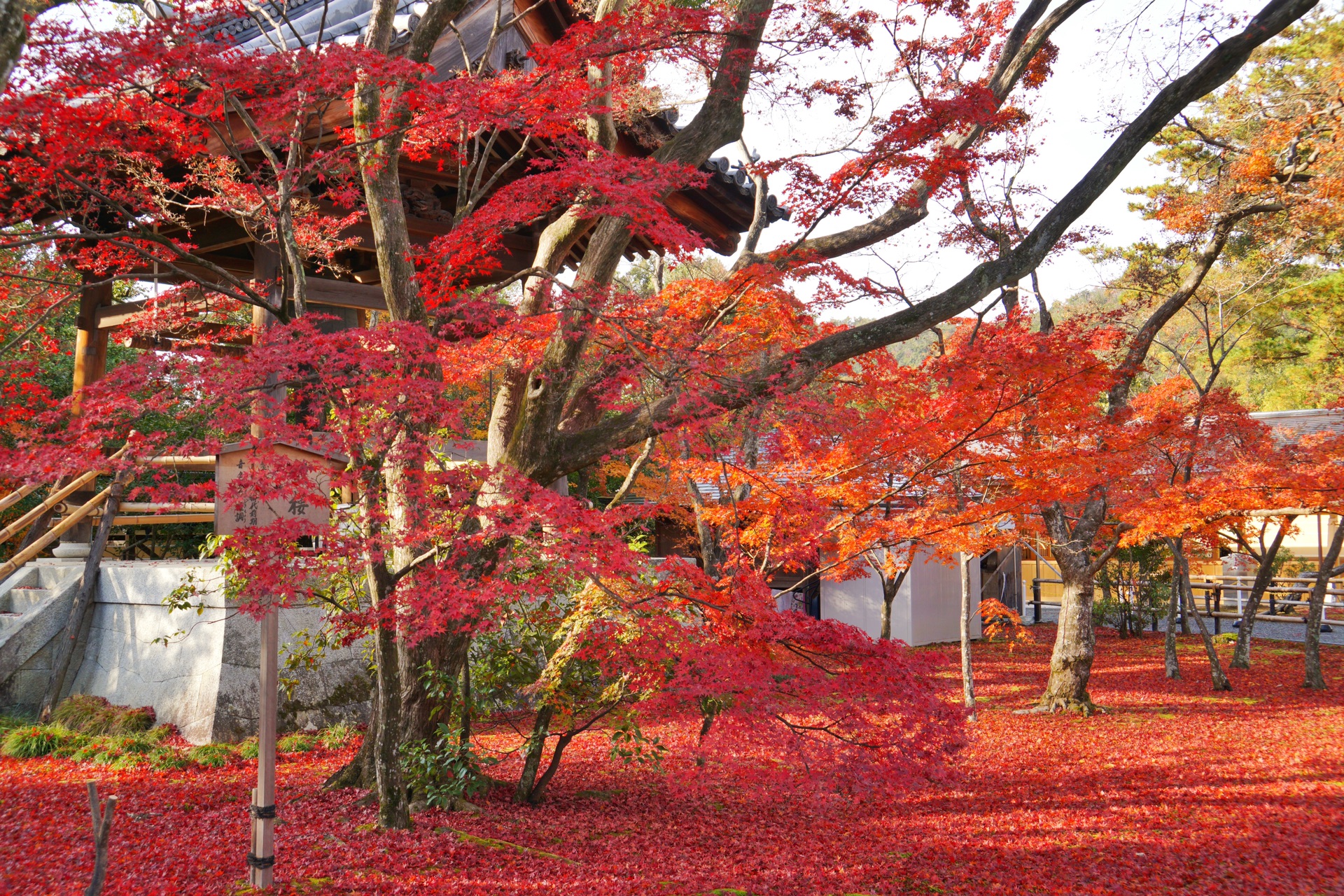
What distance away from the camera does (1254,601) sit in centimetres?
1286

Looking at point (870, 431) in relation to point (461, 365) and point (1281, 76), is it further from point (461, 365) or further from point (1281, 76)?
point (1281, 76)

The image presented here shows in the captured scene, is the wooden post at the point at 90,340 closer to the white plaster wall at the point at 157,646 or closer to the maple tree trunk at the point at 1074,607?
the white plaster wall at the point at 157,646

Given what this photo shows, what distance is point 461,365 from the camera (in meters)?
7.07

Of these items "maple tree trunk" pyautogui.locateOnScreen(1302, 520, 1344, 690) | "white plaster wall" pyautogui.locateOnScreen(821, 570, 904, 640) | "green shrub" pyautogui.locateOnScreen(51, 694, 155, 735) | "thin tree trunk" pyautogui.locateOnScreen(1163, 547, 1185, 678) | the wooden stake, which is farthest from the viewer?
"white plaster wall" pyautogui.locateOnScreen(821, 570, 904, 640)

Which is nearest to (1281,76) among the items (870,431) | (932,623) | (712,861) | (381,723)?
(932,623)

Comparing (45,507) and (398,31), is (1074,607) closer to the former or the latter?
(398,31)

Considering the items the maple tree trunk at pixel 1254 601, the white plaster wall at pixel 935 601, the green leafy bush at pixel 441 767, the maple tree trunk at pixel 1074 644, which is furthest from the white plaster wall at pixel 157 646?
the maple tree trunk at pixel 1254 601

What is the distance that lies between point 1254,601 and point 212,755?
543 inches

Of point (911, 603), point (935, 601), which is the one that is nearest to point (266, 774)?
point (911, 603)

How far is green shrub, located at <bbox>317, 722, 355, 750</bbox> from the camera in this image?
7719 mm

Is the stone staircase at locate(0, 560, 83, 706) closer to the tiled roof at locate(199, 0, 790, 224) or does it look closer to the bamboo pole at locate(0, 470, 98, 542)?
the bamboo pole at locate(0, 470, 98, 542)

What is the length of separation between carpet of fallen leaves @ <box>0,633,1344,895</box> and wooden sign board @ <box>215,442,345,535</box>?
1855mm

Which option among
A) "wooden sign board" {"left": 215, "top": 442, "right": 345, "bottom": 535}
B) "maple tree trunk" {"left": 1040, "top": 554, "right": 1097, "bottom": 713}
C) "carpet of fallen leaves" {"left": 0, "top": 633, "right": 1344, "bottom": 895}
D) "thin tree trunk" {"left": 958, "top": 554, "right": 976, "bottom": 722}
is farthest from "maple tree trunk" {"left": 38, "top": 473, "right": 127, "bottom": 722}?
"maple tree trunk" {"left": 1040, "top": 554, "right": 1097, "bottom": 713}

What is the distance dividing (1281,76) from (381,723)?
700 inches
